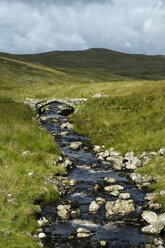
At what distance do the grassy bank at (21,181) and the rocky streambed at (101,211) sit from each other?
66 centimetres

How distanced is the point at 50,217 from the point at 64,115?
95.3 ft

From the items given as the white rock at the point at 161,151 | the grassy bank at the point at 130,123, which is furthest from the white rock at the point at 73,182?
the white rock at the point at 161,151

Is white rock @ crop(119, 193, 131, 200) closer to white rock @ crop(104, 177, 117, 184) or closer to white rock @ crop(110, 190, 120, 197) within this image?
white rock @ crop(110, 190, 120, 197)

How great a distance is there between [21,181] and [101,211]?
4239mm

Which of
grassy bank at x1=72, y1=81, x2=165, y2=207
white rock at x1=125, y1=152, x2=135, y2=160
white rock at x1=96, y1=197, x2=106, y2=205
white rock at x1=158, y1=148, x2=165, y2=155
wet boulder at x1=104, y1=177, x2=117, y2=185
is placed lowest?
white rock at x1=96, y1=197, x2=106, y2=205

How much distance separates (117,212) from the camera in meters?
10.4

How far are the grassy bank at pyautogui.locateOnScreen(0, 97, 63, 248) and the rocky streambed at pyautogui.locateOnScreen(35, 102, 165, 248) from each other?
662mm

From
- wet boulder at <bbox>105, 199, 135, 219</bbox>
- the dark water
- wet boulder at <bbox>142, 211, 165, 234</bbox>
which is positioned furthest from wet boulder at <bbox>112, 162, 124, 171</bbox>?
wet boulder at <bbox>142, 211, 165, 234</bbox>

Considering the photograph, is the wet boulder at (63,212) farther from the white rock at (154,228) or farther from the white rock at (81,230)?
the white rock at (154,228)

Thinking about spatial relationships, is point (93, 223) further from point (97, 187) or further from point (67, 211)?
point (97, 187)

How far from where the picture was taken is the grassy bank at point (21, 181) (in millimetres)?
8586

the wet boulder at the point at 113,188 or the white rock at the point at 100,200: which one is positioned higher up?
the wet boulder at the point at 113,188

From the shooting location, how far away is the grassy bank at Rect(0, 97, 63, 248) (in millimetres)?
8586

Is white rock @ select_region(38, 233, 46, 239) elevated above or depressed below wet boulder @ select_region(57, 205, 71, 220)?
below
